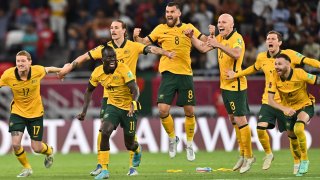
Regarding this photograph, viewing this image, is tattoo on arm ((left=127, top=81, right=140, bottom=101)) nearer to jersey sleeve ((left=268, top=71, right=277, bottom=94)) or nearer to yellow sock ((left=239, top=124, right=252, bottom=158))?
jersey sleeve ((left=268, top=71, right=277, bottom=94))

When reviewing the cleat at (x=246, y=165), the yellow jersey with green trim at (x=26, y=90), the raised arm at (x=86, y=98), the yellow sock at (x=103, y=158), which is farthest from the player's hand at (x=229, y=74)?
the yellow jersey with green trim at (x=26, y=90)

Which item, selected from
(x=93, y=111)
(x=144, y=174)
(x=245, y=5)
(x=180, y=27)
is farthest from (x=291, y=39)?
(x=144, y=174)

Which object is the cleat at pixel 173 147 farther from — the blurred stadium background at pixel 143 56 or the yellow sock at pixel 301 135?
the blurred stadium background at pixel 143 56

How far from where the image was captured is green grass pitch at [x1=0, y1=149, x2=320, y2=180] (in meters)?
19.5

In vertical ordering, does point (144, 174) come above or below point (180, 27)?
below

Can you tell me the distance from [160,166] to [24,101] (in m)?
3.89

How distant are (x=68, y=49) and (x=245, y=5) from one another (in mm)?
5753

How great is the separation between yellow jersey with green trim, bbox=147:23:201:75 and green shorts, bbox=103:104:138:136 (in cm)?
266

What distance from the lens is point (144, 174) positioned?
2025 cm

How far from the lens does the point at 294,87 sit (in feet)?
62.0

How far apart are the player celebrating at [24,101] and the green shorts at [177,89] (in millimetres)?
2451

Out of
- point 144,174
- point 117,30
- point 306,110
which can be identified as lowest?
point 144,174

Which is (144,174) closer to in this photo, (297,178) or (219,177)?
(219,177)

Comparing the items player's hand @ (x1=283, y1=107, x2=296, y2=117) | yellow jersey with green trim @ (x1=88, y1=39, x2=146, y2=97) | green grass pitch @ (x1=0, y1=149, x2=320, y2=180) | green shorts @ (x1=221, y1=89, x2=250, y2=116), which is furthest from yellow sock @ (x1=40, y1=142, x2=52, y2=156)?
player's hand @ (x1=283, y1=107, x2=296, y2=117)
